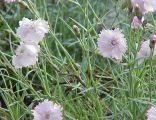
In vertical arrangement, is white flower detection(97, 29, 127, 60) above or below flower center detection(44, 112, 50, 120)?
above

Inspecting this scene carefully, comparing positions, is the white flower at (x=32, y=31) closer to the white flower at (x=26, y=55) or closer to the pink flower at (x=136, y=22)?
the white flower at (x=26, y=55)

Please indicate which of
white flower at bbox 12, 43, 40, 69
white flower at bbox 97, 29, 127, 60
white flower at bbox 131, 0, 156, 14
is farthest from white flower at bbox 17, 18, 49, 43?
white flower at bbox 131, 0, 156, 14

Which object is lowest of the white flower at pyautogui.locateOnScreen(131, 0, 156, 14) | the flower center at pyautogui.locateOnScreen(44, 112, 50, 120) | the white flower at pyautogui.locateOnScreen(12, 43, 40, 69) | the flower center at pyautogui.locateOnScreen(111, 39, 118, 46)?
the flower center at pyautogui.locateOnScreen(44, 112, 50, 120)

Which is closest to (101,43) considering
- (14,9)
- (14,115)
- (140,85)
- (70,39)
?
(140,85)

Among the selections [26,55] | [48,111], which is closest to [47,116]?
[48,111]

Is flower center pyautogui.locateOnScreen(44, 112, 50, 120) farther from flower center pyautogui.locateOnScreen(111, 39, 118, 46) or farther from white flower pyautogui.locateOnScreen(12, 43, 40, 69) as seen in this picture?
flower center pyautogui.locateOnScreen(111, 39, 118, 46)

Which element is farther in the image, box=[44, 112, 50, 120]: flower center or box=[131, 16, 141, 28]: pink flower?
box=[131, 16, 141, 28]: pink flower
